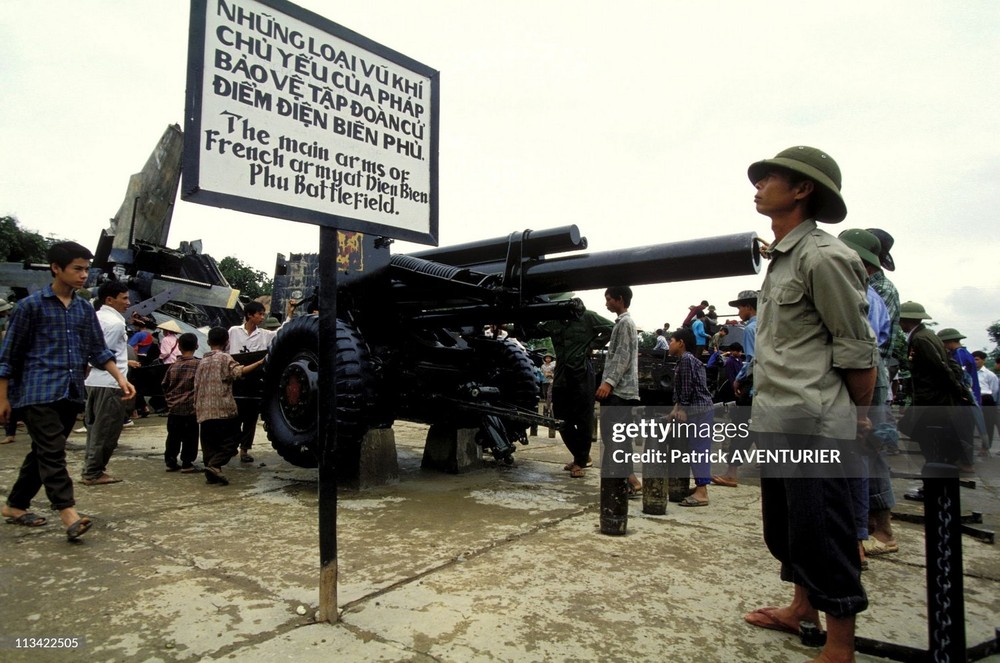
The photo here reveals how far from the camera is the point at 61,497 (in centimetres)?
327

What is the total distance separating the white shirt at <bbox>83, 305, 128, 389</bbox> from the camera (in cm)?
490

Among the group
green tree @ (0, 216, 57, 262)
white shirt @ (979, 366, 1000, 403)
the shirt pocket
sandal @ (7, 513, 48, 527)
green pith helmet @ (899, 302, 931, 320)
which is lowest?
sandal @ (7, 513, 48, 527)

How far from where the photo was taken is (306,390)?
15.6 feet

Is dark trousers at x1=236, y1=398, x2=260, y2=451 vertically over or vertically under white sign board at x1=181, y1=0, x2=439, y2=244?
under

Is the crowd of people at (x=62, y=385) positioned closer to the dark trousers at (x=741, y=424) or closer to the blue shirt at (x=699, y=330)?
the dark trousers at (x=741, y=424)

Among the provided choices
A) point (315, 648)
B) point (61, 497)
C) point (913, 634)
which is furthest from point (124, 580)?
point (913, 634)

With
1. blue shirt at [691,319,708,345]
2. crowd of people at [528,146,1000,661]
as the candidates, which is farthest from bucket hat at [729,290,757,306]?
blue shirt at [691,319,708,345]

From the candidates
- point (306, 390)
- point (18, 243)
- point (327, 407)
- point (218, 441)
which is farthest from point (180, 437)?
point (18, 243)

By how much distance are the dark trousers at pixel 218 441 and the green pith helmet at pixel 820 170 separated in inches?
179

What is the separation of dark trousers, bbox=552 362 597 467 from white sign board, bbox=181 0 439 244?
331 cm

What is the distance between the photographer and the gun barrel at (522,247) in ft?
14.3

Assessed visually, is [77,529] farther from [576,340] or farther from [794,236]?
[576,340]

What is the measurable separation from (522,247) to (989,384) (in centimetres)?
1084

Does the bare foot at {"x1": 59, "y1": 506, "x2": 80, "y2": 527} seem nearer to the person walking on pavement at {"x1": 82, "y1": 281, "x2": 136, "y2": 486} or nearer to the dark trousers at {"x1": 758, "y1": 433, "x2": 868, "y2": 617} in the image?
the person walking on pavement at {"x1": 82, "y1": 281, "x2": 136, "y2": 486}
